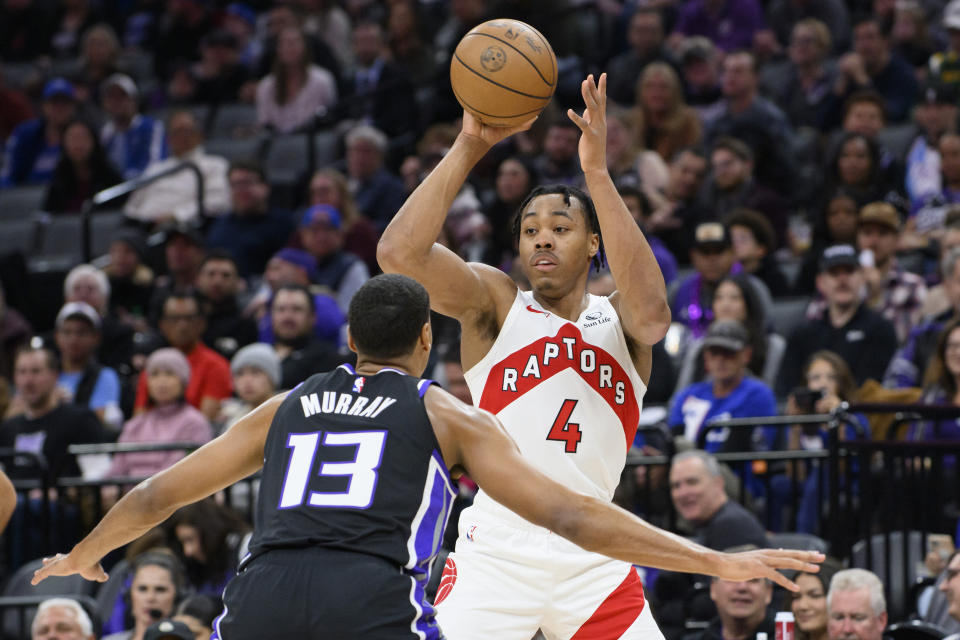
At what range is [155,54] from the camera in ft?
63.3

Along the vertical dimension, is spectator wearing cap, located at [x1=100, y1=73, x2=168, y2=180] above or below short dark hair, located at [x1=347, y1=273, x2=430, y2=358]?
above

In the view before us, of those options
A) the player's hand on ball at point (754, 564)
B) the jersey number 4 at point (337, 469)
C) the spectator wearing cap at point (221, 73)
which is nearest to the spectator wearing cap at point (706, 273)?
the player's hand on ball at point (754, 564)

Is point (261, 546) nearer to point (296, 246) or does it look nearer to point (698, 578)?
point (698, 578)

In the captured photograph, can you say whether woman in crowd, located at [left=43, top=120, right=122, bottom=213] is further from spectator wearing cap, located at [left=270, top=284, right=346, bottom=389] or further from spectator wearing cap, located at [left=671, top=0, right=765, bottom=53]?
spectator wearing cap, located at [left=671, top=0, right=765, bottom=53]

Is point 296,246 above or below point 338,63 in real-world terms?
below

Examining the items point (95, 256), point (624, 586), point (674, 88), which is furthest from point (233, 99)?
point (624, 586)

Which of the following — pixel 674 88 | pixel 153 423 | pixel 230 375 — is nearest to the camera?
pixel 153 423

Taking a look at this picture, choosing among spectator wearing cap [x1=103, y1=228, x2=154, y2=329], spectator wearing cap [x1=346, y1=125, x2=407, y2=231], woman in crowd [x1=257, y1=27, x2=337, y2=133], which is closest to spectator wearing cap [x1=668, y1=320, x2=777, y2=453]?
spectator wearing cap [x1=346, y1=125, x2=407, y2=231]

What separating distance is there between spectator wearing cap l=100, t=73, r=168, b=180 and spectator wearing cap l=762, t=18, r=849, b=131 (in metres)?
6.66

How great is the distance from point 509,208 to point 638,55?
292cm

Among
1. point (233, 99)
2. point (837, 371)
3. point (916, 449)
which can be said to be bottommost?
point (916, 449)

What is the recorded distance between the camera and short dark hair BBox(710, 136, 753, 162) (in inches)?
500

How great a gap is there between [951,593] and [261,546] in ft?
14.6

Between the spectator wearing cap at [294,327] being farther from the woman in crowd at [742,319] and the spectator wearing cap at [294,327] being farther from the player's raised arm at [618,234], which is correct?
the player's raised arm at [618,234]
